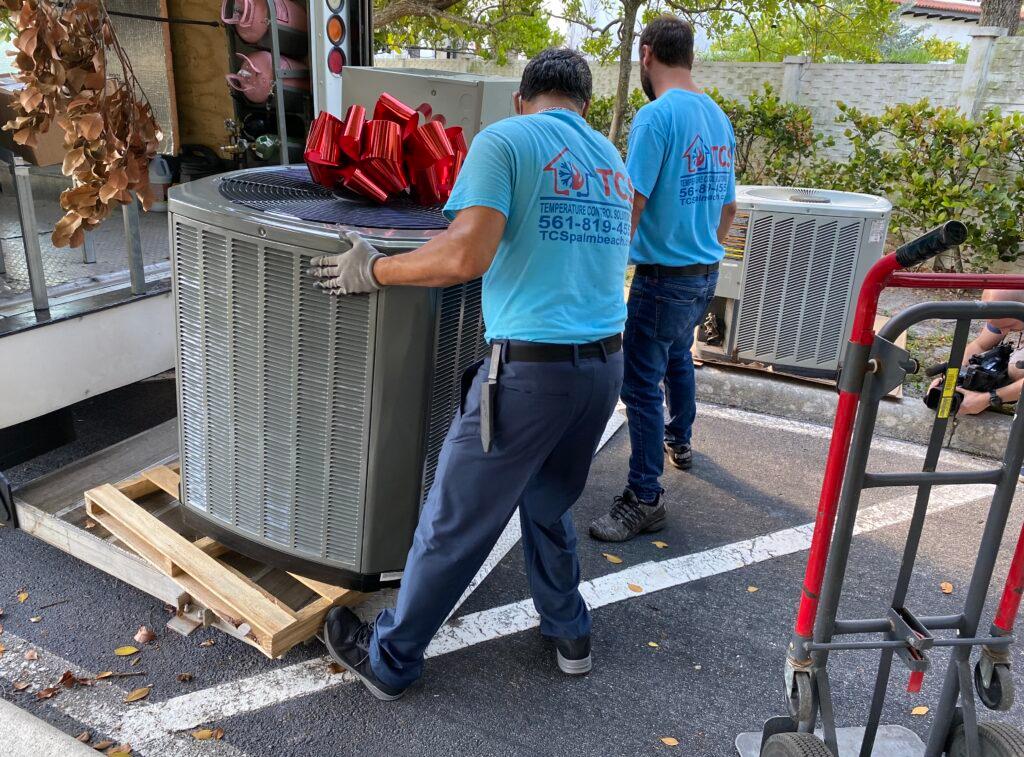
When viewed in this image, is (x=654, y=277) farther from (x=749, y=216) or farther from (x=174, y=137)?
(x=174, y=137)

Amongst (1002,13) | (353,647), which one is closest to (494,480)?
(353,647)

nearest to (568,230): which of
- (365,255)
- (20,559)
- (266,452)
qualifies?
(365,255)

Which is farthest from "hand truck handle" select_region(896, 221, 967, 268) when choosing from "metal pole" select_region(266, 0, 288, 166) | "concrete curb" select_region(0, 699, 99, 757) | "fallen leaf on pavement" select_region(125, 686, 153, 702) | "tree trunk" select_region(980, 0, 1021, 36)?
"tree trunk" select_region(980, 0, 1021, 36)

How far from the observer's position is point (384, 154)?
9.27ft

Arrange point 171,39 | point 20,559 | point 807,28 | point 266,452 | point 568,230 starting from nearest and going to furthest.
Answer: point 568,230 → point 266,452 → point 20,559 → point 171,39 → point 807,28

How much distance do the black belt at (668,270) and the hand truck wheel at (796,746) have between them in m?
1.95

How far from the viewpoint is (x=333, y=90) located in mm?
5043

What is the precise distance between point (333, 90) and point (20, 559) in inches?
124

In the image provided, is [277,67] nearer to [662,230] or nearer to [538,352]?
[662,230]

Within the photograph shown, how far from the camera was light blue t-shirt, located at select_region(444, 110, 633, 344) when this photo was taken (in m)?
2.19

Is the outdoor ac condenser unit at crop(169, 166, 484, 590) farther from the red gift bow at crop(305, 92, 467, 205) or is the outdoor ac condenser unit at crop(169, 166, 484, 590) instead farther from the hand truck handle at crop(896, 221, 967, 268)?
the hand truck handle at crop(896, 221, 967, 268)

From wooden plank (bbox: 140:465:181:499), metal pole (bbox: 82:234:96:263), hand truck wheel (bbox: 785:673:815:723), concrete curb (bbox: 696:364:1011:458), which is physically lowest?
concrete curb (bbox: 696:364:1011:458)

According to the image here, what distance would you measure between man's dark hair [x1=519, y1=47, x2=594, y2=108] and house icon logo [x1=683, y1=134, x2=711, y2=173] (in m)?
1.11

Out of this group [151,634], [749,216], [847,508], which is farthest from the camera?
[749,216]
